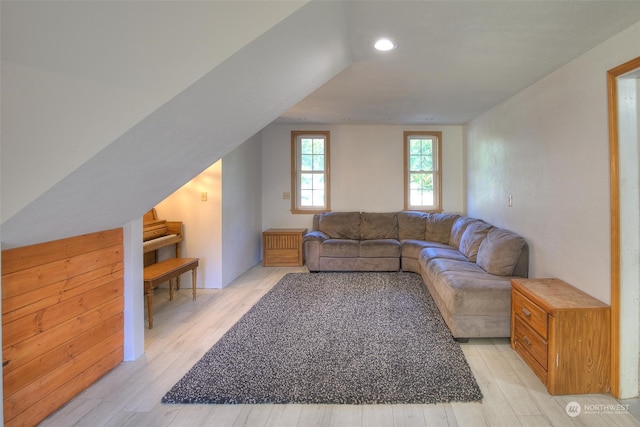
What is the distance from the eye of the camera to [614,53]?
201 centimetres

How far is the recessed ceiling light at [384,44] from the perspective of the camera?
2.17 meters

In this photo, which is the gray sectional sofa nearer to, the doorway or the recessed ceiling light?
the doorway

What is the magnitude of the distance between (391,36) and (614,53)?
4.59 feet

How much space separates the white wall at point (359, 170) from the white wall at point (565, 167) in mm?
1864

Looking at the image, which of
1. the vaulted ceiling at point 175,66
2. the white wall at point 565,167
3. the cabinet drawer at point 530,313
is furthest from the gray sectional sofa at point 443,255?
the vaulted ceiling at point 175,66

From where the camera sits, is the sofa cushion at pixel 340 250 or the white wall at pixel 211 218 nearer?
the white wall at pixel 211 218

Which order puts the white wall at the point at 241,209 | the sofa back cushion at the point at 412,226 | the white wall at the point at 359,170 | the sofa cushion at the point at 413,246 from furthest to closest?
1. the white wall at the point at 359,170
2. the sofa back cushion at the point at 412,226
3. the sofa cushion at the point at 413,246
4. the white wall at the point at 241,209

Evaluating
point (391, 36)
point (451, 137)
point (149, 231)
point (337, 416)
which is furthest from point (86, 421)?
point (451, 137)

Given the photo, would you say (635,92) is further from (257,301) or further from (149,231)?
(149,231)

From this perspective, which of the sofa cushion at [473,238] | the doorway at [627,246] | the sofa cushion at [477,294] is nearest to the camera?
the doorway at [627,246]

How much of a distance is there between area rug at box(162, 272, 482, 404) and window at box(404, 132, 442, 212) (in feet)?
7.97

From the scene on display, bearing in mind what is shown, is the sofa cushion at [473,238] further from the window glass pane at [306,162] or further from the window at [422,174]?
the window glass pane at [306,162]

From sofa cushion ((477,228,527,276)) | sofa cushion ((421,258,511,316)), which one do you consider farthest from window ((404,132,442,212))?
sofa cushion ((421,258,511,316))

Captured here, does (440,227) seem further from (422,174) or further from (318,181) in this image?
(318,181)
